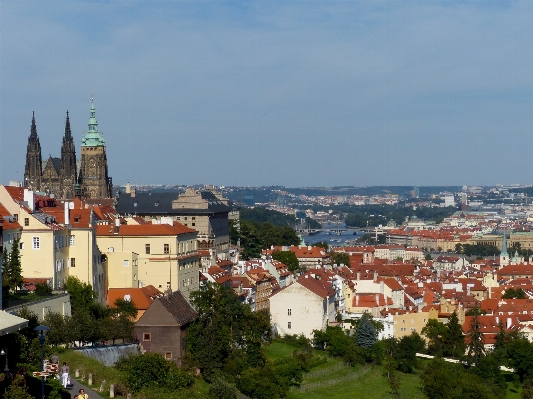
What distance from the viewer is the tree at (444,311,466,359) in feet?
229

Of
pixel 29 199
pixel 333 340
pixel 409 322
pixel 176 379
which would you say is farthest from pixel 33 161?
pixel 176 379

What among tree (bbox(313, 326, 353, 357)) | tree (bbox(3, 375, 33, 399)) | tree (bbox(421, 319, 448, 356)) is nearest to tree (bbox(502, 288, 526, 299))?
tree (bbox(421, 319, 448, 356))

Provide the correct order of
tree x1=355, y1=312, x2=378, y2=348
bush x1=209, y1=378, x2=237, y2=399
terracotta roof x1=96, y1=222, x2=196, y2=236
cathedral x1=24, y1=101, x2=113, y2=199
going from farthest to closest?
cathedral x1=24, y1=101, x2=113, y2=199 < tree x1=355, y1=312, x2=378, y2=348 < terracotta roof x1=96, y1=222, x2=196, y2=236 < bush x1=209, y1=378, x2=237, y2=399

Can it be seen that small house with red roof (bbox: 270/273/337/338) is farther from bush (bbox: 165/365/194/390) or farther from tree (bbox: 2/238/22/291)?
bush (bbox: 165/365/194/390)

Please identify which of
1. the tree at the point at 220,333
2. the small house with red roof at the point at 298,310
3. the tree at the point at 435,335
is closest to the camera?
the tree at the point at 220,333

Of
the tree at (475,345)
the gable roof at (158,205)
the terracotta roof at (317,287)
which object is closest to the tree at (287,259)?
the gable roof at (158,205)

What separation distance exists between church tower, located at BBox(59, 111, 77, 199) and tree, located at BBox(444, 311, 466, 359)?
213 feet

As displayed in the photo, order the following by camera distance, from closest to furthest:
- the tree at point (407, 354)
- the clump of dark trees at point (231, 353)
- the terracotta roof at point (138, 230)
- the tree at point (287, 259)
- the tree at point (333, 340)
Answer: the clump of dark trees at point (231, 353)
the terracotta roof at point (138, 230)
the tree at point (333, 340)
the tree at point (407, 354)
the tree at point (287, 259)

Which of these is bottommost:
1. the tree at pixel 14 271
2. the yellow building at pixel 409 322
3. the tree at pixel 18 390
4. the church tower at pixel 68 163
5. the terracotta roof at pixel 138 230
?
the yellow building at pixel 409 322

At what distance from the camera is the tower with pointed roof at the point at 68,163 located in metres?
130

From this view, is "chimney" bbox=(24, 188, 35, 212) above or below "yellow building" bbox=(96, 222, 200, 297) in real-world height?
above

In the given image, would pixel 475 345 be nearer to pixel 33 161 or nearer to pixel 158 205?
pixel 158 205

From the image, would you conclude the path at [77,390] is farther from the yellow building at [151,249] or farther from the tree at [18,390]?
the yellow building at [151,249]

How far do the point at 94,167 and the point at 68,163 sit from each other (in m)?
2.89
